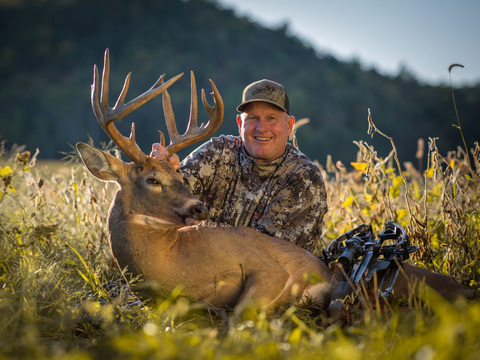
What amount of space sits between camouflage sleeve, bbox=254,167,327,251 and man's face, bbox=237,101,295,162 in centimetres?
38

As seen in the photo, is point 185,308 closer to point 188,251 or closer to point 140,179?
point 188,251

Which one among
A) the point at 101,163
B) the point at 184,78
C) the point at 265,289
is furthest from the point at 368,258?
the point at 184,78

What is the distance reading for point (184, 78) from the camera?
5012cm

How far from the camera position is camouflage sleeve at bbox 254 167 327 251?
13.8ft

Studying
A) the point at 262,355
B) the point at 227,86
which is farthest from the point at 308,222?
the point at 227,86

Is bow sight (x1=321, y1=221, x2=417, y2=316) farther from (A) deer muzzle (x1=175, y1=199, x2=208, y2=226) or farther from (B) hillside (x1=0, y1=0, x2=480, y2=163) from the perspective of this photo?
(B) hillside (x1=0, y1=0, x2=480, y2=163)

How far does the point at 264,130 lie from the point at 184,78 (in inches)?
1851

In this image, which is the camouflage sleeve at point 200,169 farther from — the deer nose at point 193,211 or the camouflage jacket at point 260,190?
the deer nose at point 193,211

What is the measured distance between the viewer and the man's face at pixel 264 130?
15.2 feet

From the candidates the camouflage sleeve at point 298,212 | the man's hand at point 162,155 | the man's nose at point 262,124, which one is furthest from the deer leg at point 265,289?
the man's nose at point 262,124

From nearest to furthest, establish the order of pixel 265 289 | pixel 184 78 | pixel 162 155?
pixel 265 289
pixel 162 155
pixel 184 78

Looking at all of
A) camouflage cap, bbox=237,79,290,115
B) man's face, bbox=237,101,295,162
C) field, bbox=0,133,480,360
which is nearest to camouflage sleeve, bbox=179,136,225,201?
man's face, bbox=237,101,295,162

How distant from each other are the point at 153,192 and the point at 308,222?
1533 millimetres

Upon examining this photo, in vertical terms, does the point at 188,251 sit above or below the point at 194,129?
below
